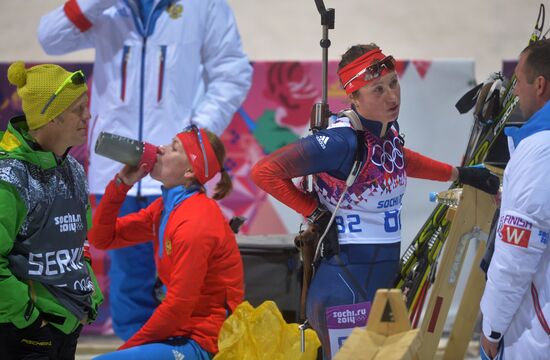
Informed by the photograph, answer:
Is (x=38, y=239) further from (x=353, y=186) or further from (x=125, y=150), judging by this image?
(x=353, y=186)

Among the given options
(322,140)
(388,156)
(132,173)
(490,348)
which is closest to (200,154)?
(132,173)

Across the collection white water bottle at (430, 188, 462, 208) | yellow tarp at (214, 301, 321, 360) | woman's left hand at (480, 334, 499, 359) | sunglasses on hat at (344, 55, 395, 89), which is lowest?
yellow tarp at (214, 301, 321, 360)

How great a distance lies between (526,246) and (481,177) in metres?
1.14

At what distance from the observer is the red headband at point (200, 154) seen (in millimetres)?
3756

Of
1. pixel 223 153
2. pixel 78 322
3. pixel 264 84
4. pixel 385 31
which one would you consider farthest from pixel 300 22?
pixel 78 322

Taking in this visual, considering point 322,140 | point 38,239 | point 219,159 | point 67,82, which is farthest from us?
point 219,159

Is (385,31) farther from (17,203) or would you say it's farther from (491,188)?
(17,203)

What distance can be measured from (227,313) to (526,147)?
1550 mm

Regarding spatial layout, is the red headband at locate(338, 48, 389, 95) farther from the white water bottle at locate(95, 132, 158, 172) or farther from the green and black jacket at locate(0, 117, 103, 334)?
the green and black jacket at locate(0, 117, 103, 334)

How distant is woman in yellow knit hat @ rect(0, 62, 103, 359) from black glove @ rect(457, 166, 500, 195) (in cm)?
151

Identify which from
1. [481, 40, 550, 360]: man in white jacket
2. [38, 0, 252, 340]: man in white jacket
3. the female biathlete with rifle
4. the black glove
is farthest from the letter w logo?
[38, 0, 252, 340]: man in white jacket

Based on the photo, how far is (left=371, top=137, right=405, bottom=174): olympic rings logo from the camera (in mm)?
3213

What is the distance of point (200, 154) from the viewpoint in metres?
3.76

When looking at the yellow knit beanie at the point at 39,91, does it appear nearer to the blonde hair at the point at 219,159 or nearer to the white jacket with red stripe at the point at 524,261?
the blonde hair at the point at 219,159
